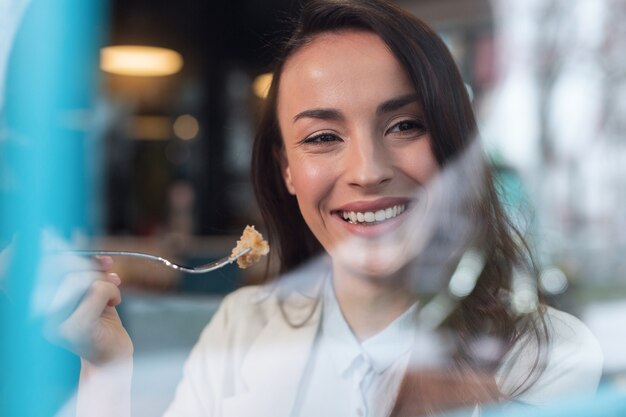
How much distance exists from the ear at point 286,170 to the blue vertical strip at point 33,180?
42cm

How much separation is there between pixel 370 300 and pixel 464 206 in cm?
22

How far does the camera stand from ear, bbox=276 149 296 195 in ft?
4.36

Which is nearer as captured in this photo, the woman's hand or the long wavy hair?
the woman's hand

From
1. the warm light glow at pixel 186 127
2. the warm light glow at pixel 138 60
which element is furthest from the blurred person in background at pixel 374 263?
the warm light glow at pixel 186 127

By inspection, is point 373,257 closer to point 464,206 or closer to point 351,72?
point 464,206

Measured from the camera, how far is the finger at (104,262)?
3.64ft

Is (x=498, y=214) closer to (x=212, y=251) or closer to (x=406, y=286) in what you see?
(x=406, y=286)

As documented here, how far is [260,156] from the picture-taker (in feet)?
4.49

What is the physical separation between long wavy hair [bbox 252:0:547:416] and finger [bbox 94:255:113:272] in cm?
32

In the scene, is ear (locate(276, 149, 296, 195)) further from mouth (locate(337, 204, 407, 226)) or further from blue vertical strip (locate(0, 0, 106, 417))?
blue vertical strip (locate(0, 0, 106, 417))

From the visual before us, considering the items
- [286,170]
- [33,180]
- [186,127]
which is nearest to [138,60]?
[286,170]

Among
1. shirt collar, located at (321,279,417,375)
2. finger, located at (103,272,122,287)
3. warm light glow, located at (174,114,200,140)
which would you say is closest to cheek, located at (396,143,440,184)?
shirt collar, located at (321,279,417,375)

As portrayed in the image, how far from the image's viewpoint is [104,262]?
3.68 feet

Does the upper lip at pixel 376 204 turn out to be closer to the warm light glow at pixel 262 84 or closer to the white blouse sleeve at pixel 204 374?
the warm light glow at pixel 262 84
